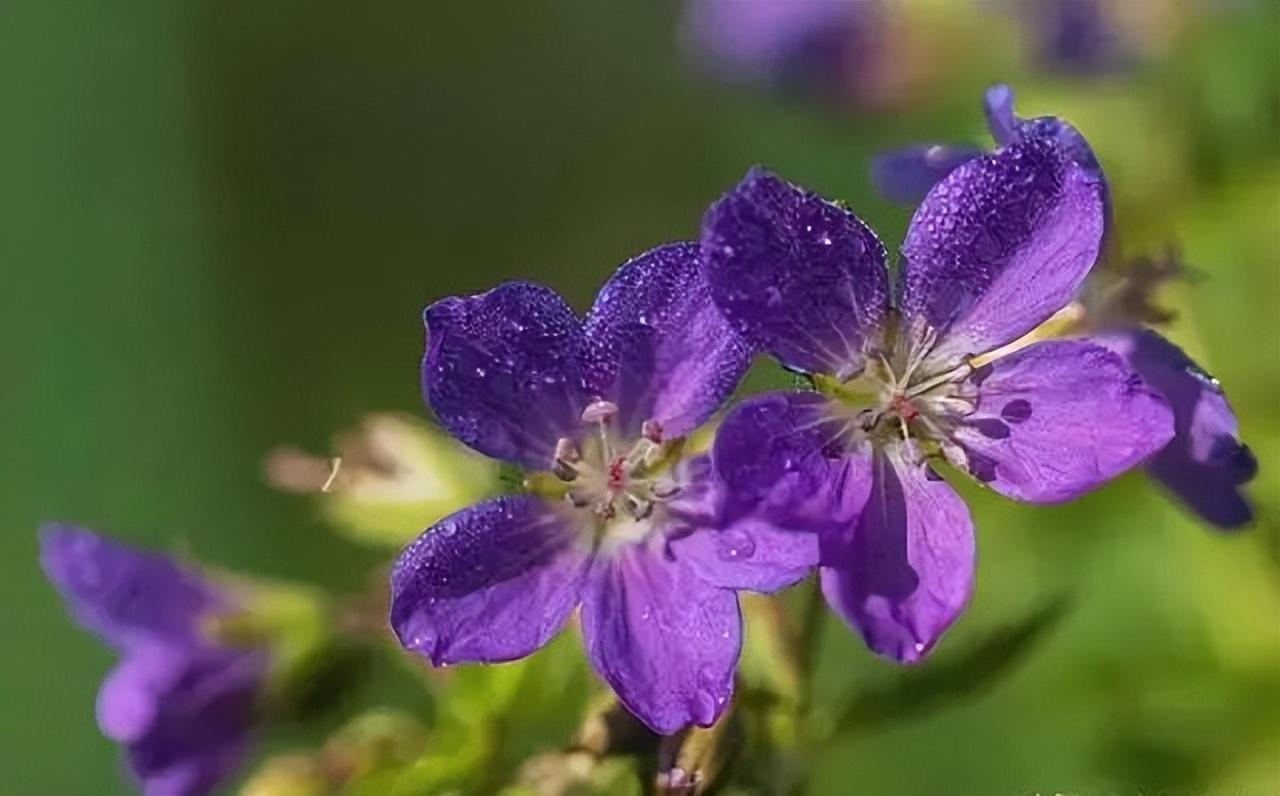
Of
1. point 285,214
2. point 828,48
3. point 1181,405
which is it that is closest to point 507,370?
point 1181,405

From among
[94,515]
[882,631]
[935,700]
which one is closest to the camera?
[882,631]

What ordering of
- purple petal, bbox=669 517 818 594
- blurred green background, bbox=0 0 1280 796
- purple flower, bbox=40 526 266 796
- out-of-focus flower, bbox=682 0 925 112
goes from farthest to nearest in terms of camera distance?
blurred green background, bbox=0 0 1280 796
out-of-focus flower, bbox=682 0 925 112
purple flower, bbox=40 526 266 796
purple petal, bbox=669 517 818 594

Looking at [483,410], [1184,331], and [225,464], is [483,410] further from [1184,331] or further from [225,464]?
[225,464]

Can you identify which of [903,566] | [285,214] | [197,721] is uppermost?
[903,566]

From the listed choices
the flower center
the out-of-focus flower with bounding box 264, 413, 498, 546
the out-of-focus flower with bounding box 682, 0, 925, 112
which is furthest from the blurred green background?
the flower center

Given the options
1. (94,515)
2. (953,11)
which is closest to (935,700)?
(953,11)

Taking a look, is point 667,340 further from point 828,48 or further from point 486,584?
point 828,48

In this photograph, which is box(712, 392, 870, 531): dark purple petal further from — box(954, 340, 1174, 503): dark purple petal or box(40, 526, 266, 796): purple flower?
box(40, 526, 266, 796): purple flower
